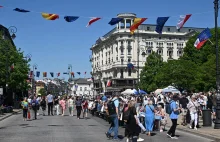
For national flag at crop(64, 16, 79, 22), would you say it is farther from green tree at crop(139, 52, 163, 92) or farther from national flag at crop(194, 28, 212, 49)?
green tree at crop(139, 52, 163, 92)

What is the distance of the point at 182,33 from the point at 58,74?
5186 cm

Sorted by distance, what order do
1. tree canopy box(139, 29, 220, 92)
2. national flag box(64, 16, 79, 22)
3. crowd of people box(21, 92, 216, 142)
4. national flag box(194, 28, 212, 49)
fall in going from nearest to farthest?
crowd of people box(21, 92, 216, 142) < national flag box(64, 16, 79, 22) < national flag box(194, 28, 212, 49) < tree canopy box(139, 29, 220, 92)

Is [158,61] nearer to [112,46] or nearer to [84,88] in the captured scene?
[112,46]

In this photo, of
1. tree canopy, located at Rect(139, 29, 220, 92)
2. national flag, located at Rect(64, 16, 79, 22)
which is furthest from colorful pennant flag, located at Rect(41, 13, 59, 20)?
tree canopy, located at Rect(139, 29, 220, 92)

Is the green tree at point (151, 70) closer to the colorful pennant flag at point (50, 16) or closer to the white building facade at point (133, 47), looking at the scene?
the white building facade at point (133, 47)

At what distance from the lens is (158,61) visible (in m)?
82.0

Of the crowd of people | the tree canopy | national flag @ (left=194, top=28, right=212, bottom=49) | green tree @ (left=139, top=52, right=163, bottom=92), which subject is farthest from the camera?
green tree @ (left=139, top=52, right=163, bottom=92)

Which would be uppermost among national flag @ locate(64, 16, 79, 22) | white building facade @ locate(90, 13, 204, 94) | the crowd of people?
white building facade @ locate(90, 13, 204, 94)

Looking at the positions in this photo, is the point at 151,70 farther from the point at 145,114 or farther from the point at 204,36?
the point at 145,114

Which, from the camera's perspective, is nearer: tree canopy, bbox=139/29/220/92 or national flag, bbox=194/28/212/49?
national flag, bbox=194/28/212/49

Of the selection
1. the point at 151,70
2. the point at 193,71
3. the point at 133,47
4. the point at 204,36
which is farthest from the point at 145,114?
the point at 133,47

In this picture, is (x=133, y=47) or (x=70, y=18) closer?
(x=70, y=18)

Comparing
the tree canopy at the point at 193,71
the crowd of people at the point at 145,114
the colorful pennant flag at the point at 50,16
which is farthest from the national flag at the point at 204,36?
the tree canopy at the point at 193,71

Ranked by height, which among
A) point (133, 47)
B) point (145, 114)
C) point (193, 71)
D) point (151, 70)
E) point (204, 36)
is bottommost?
point (145, 114)
